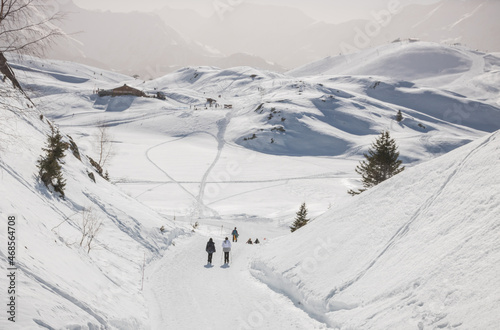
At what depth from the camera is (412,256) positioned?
873 centimetres

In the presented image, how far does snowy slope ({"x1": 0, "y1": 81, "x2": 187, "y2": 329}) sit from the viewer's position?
6.79 meters

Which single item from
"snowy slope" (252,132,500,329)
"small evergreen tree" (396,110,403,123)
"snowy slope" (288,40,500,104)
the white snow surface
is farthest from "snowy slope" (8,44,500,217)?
"snowy slope" (252,132,500,329)

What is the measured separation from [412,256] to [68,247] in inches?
407

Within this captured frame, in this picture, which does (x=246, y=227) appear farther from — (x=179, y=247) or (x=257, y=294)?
(x=257, y=294)

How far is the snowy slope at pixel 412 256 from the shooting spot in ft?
21.8

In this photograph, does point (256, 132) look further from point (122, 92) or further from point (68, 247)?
point (68, 247)

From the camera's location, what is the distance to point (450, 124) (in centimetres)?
11369

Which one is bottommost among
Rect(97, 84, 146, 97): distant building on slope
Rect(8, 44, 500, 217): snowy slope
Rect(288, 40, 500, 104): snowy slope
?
Rect(8, 44, 500, 217): snowy slope

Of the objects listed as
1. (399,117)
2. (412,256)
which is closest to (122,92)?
(399,117)

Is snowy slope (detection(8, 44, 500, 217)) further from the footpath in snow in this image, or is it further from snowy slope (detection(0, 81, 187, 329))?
the footpath in snow

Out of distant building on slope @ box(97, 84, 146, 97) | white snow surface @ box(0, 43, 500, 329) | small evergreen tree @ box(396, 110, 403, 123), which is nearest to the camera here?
white snow surface @ box(0, 43, 500, 329)

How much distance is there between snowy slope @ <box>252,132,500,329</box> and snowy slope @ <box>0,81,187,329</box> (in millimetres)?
5649

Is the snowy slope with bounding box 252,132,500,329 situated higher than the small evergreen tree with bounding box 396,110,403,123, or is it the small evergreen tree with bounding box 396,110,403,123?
the small evergreen tree with bounding box 396,110,403,123

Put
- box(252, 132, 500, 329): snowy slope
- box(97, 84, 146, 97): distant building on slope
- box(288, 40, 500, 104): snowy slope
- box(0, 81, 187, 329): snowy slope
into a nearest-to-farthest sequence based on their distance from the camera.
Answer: box(252, 132, 500, 329): snowy slope
box(0, 81, 187, 329): snowy slope
box(97, 84, 146, 97): distant building on slope
box(288, 40, 500, 104): snowy slope
